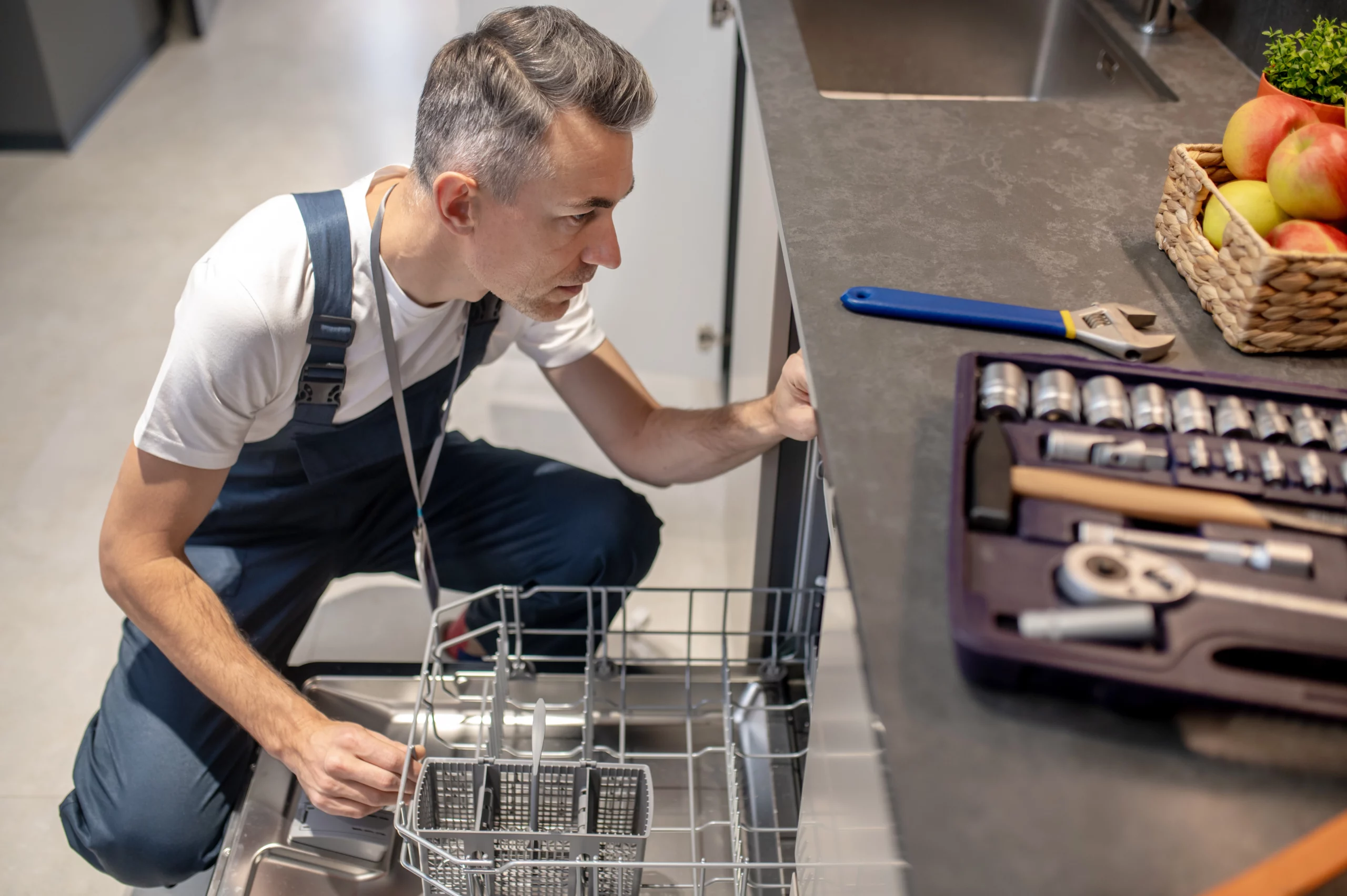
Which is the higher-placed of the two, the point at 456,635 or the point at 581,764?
the point at 581,764

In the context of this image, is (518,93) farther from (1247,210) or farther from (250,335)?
(1247,210)

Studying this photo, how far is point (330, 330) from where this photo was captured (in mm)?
1178

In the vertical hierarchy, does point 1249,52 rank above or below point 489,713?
above

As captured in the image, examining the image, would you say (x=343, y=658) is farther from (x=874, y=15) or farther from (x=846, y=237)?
(x=874, y=15)

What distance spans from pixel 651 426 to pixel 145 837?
31.0 inches

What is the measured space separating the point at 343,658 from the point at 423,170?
3.12ft

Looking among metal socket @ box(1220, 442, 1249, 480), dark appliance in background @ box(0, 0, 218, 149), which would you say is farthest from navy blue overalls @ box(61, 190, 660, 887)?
dark appliance in background @ box(0, 0, 218, 149)

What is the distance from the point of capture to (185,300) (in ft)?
3.83

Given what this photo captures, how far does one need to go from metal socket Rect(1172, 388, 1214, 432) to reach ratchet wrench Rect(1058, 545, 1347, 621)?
0.15m

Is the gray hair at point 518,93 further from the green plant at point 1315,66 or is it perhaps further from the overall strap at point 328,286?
the green plant at point 1315,66

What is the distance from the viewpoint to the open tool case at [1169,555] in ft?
1.85

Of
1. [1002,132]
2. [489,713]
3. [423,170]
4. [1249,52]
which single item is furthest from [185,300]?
[1249,52]

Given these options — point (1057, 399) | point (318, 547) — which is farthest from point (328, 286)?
point (1057, 399)

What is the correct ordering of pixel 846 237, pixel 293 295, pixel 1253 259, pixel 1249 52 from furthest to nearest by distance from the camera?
pixel 1249 52 → pixel 293 295 → pixel 846 237 → pixel 1253 259
